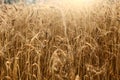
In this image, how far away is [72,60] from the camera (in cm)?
167

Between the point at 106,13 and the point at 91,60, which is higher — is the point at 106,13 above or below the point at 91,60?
above

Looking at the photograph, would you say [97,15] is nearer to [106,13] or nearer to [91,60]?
[106,13]

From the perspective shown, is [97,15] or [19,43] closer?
[19,43]

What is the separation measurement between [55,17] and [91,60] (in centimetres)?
133

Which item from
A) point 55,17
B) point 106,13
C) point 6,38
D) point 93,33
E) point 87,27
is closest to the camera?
point 6,38

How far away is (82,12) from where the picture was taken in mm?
3184

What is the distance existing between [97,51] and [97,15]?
3.06 ft

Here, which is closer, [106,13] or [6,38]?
[6,38]

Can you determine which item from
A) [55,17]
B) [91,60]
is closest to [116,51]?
[91,60]

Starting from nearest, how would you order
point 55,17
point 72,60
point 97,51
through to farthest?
point 72,60
point 97,51
point 55,17

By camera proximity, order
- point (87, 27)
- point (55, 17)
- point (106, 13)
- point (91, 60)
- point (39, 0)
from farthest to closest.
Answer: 1. point (39, 0)
2. point (55, 17)
3. point (106, 13)
4. point (87, 27)
5. point (91, 60)

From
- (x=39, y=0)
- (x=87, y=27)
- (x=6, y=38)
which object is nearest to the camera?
(x=6, y=38)

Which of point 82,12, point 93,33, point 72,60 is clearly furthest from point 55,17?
point 72,60

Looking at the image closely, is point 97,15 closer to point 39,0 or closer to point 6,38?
point 6,38
